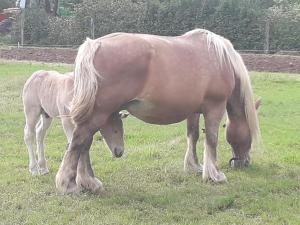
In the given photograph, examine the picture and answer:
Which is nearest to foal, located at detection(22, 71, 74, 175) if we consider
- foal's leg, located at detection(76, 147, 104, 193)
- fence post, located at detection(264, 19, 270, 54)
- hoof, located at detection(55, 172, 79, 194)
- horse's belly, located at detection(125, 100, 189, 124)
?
foal's leg, located at detection(76, 147, 104, 193)

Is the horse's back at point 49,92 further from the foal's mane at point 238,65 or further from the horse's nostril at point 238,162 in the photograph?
the horse's nostril at point 238,162

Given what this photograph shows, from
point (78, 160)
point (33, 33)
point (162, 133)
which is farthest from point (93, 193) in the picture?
point (33, 33)

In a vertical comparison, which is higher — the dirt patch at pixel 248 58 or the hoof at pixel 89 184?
the hoof at pixel 89 184

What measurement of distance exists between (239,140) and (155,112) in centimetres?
170

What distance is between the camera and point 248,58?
21.0 m

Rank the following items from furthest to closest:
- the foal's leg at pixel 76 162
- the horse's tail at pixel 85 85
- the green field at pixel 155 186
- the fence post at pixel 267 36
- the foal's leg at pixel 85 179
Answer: the fence post at pixel 267 36 → the foal's leg at pixel 85 179 → the foal's leg at pixel 76 162 → the horse's tail at pixel 85 85 → the green field at pixel 155 186

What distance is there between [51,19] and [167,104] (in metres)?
28.7

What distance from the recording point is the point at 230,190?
21.6ft

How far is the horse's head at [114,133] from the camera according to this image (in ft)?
21.2

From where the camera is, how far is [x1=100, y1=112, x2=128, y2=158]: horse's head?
646 centimetres

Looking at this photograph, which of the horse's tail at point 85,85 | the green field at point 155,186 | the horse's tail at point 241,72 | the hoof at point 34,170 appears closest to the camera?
the green field at point 155,186

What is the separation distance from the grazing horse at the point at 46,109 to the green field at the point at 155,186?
1.23 ft

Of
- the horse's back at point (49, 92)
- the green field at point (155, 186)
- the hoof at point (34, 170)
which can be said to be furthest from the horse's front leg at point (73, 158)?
the hoof at point (34, 170)

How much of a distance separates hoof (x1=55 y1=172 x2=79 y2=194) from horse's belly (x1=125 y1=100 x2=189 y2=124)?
3.33ft
